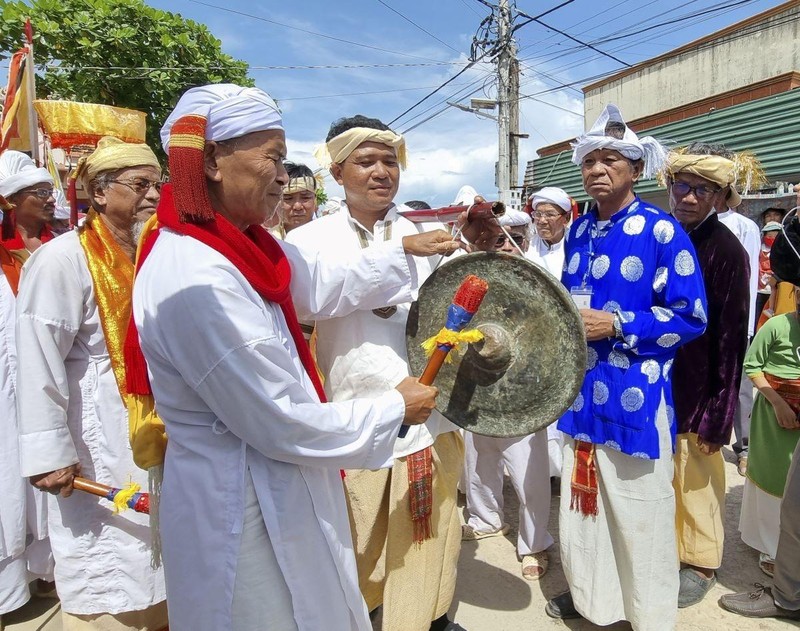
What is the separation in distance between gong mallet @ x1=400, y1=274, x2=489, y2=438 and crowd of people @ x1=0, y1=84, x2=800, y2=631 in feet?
0.45

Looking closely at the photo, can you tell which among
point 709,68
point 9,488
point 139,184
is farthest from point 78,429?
point 709,68

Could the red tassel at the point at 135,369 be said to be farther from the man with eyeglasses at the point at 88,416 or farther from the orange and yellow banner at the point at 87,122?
the orange and yellow banner at the point at 87,122

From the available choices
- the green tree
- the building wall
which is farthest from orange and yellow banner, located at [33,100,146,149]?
the building wall

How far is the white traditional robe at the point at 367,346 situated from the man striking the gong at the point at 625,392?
0.74 m

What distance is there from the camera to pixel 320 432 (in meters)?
1.55

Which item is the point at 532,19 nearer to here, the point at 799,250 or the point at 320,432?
the point at 799,250

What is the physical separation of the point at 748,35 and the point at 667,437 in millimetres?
19264

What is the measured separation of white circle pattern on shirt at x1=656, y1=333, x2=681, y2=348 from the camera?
250cm

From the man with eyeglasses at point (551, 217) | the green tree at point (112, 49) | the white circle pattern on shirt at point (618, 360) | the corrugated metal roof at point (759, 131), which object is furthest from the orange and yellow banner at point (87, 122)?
the corrugated metal roof at point (759, 131)

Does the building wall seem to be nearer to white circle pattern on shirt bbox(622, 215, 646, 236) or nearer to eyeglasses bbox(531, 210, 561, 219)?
eyeglasses bbox(531, 210, 561, 219)

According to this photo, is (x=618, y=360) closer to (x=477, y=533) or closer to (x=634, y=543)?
(x=634, y=543)

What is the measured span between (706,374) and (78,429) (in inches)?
123

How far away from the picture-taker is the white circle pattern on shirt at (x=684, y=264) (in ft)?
8.31

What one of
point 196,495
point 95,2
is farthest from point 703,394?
point 95,2
